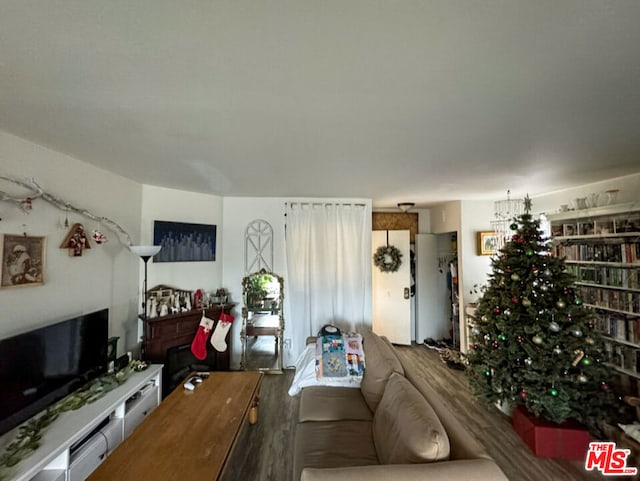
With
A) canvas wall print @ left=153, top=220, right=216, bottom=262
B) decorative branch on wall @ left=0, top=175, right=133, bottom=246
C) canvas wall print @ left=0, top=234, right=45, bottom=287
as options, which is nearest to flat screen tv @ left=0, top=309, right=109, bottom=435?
canvas wall print @ left=0, top=234, right=45, bottom=287

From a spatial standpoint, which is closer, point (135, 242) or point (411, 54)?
point (411, 54)

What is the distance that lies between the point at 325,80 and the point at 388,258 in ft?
11.9

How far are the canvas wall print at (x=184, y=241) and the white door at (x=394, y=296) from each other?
8.59 feet

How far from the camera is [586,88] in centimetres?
122

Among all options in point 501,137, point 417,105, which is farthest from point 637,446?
point 417,105

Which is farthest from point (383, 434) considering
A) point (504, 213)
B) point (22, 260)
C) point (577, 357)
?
point (504, 213)

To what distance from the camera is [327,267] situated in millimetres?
3850

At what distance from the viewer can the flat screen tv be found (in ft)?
5.05

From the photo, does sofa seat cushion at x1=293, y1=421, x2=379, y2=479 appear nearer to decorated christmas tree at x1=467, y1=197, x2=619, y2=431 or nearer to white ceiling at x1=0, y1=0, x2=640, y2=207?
decorated christmas tree at x1=467, y1=197, x2=619, y2=431

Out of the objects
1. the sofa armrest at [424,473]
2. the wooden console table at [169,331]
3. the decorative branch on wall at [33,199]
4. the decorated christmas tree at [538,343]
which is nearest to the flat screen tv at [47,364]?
the wooden console table at [169,331]

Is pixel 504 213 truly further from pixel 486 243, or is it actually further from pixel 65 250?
pixel 65 250

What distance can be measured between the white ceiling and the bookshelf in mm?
842

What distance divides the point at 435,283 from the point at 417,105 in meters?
4.02

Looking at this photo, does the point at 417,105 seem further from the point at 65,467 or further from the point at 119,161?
the point at 65,467
